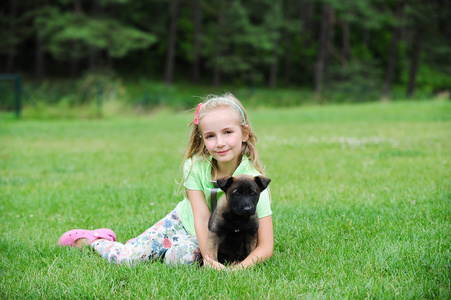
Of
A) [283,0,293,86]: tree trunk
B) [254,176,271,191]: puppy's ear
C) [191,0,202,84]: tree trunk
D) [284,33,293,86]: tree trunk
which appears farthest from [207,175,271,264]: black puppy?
[284,33,293,86]: tree trunk

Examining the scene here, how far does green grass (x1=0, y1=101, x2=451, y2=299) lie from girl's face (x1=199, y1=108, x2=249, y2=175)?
2.77ft

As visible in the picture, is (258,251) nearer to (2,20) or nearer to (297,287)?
(297,287)

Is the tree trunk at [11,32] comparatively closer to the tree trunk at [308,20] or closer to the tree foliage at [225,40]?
the tree foliage at [225,40]

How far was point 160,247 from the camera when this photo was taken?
11.4 ft

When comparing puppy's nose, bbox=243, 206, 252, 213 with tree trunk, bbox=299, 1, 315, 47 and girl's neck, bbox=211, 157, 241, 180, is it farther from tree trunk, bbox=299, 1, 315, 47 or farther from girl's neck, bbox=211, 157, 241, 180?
tree trunk, bbox=299, 1, 315, 47

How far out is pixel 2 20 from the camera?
35656mm

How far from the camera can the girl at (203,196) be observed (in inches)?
127

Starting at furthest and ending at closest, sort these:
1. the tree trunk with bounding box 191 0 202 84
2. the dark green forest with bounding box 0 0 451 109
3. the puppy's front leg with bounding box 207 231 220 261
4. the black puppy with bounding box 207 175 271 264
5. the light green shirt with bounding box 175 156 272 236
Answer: the tree trunk with bounding box 191 0 202 84 < the dark green forest with bounding box 0 0 451 109 < the light green shirt with bounding box 175 156 272 236 < the puppy's front leg with bounding box 207 231 220 261 < the black puppy with bounding box 207 175 271 264

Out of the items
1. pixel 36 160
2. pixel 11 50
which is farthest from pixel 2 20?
pixel 36 160

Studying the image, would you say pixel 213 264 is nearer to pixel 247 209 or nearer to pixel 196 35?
pixel 247 209

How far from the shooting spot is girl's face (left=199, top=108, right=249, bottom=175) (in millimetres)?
3232

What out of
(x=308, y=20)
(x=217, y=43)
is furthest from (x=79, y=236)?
(x=308, y=20)

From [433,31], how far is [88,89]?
35179mm

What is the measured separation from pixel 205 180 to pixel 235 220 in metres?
0.54
